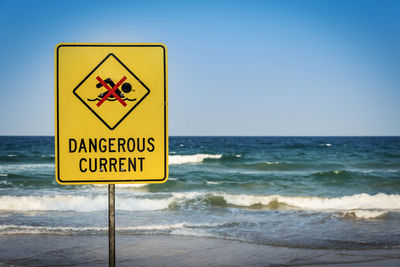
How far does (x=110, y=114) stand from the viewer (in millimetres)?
1949

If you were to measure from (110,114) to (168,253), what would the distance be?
180 inches

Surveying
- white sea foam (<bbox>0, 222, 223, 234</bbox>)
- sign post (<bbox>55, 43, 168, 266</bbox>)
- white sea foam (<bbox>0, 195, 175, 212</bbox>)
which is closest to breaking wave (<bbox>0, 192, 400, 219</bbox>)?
white sea foam (<bbox>0, 195, 175, 212</bbox>)

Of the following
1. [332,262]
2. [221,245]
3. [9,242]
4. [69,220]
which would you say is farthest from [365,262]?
[69,220]

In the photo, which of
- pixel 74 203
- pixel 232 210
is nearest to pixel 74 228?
pixel 74 203

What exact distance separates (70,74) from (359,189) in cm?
1606

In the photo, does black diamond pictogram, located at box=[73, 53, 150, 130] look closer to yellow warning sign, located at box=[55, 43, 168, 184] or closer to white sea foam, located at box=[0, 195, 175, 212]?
yellow warning sign, located at box=[55, 43, 168, 184]

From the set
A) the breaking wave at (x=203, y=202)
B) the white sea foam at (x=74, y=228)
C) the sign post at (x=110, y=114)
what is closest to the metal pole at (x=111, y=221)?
the sign post at (x=110, y=114)

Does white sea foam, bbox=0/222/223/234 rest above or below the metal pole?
below

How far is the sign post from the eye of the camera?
1.94 meters

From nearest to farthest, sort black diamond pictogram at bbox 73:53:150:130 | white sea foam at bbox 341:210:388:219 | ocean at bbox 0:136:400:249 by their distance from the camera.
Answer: black diamond pictogram at bbox 73:53:150:130 < ocean at bbox 0:136:400:249 < white sea foam at bbox 341:210:388:219

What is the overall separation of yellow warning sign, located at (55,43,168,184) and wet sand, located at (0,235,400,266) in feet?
13.0

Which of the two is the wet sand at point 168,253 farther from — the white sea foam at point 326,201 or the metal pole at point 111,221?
the white sea foam at point 326,201

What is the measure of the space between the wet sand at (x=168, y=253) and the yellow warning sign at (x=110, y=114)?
3954mm

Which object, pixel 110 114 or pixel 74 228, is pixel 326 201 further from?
pixel 110 114
